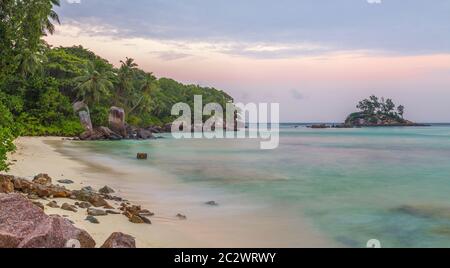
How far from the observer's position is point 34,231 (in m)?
4.77

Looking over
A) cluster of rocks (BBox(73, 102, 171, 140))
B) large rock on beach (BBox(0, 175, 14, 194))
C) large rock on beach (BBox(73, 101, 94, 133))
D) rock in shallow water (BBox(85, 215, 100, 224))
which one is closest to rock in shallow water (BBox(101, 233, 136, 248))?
rock in shallow water (BBox(85, 215, 100, 224))

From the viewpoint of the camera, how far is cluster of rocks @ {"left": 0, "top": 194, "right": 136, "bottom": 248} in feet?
15.2

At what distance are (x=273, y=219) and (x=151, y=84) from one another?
162 feet

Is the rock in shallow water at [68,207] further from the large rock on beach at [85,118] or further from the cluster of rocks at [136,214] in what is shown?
the large rock on beach at [85,118]

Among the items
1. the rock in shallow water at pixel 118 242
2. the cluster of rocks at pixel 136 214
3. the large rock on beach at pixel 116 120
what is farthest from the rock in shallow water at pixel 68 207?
the large rock on beach at pixel 116 120

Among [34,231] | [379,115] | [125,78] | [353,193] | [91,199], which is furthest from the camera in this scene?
[379,115]

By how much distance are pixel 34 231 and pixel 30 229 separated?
0.10m

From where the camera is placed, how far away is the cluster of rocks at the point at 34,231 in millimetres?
4641

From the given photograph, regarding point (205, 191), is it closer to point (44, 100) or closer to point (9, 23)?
point (9, 23)

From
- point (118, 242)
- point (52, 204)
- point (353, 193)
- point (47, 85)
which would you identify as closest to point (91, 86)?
point (47, 85)

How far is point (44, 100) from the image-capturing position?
3509cm

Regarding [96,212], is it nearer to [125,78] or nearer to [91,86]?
[91,86]

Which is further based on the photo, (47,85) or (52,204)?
(47,85)

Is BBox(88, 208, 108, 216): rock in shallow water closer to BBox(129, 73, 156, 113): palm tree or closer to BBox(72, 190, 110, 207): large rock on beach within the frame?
BBox(72, 190, 110, 207): large rock on beach
